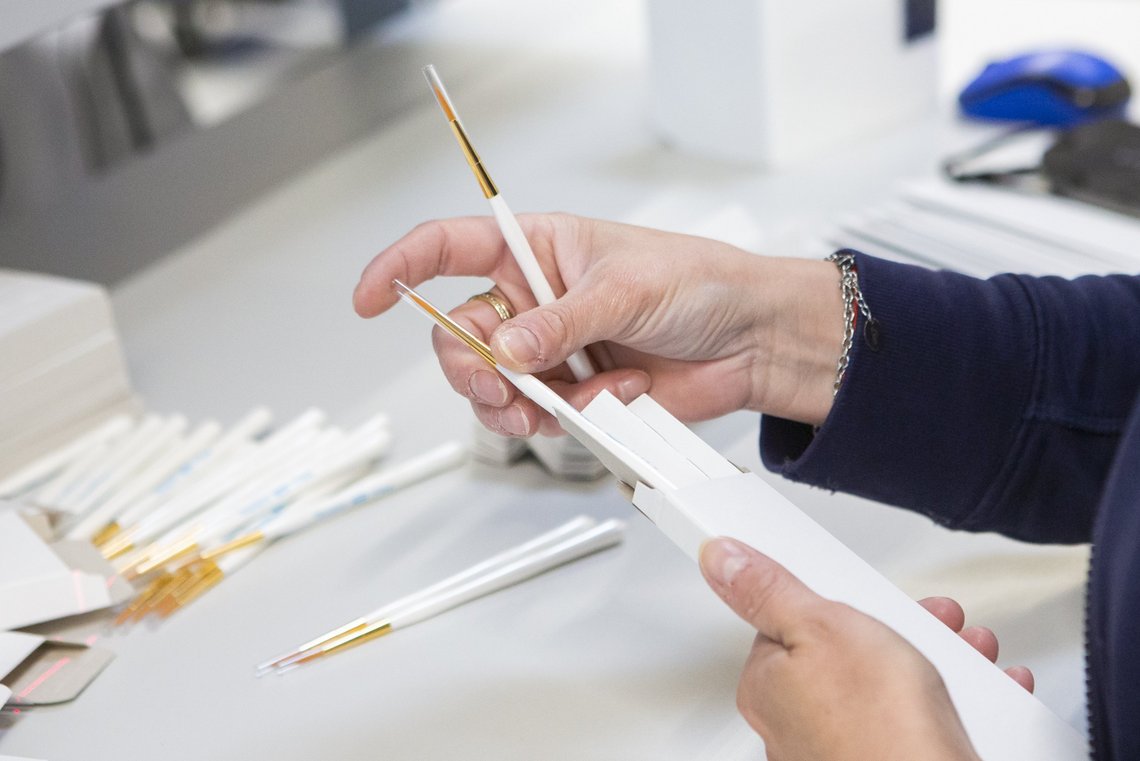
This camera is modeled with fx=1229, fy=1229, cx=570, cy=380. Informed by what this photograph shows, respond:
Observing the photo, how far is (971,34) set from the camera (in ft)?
4.45

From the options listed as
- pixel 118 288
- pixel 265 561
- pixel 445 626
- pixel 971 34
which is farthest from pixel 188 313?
pixel 971 34

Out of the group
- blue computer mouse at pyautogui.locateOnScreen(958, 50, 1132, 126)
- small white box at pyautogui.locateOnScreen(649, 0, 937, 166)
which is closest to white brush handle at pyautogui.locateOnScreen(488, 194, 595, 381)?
small white box at pyautogui.locateOnScreen(649, 0, 937, 166)

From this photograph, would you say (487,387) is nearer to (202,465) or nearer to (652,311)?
A: (652,311)

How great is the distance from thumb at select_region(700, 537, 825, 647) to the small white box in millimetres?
690

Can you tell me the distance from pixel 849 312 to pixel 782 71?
50 cm

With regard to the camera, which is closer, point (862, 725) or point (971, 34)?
point (862, 725)

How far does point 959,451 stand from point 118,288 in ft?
2.32

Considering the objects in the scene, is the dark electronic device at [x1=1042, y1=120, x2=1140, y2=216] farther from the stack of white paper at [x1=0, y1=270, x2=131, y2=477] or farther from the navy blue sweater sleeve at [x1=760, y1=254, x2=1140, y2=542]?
the stack of white paper at [x1=0, y1=270, x2=131, y2=477]

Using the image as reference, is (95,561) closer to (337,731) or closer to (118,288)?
(337,731)

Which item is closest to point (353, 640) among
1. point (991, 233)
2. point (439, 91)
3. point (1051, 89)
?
point (439, 91)

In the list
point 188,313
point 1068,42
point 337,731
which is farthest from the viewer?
point 1068,42

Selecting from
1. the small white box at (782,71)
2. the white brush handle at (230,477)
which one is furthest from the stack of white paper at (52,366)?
the small white box at (782,71)

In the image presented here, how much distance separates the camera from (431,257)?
65cm

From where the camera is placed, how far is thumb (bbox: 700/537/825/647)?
0.45 metres
